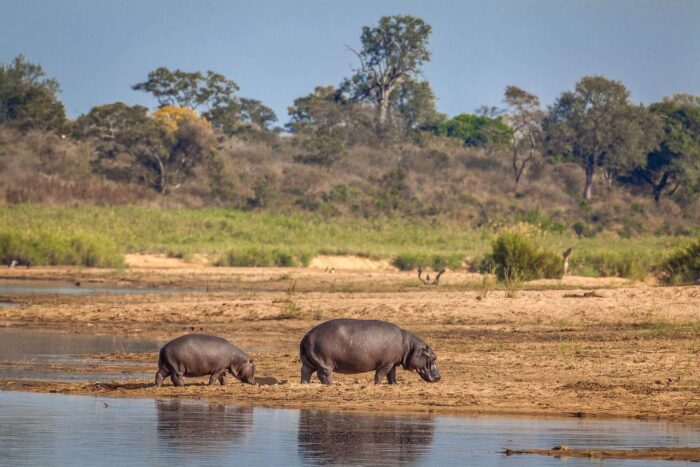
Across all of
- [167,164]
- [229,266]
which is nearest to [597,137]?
[167,164]

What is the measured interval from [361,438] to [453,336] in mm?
9439

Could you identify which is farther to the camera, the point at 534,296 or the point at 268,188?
the point at 268,188

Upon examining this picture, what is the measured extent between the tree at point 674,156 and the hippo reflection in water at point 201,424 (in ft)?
187

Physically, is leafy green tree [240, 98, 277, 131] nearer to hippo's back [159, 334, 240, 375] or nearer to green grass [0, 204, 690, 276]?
green grass [0, 204, 690, 276]

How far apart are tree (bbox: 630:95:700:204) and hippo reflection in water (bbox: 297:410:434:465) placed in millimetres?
57326

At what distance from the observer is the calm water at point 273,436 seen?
32.4 ft

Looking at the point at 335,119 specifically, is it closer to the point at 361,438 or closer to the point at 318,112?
the point at 318,112

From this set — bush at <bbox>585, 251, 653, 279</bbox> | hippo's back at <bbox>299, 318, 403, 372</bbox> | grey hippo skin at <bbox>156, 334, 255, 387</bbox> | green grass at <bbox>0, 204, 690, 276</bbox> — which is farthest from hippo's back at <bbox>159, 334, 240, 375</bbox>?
green grass at <bbox>0, 204, 690, 276</bbox>

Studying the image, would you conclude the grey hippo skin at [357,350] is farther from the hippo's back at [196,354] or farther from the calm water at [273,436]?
the calm water at [273,436]

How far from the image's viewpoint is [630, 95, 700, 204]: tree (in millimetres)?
66875

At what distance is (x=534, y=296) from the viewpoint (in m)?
25.0

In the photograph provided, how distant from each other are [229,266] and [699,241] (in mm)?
16211

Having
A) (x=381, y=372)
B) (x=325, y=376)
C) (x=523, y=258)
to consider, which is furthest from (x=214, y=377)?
(x=523, y=258)

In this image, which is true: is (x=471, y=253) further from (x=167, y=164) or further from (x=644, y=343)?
(x=644, y=343)
